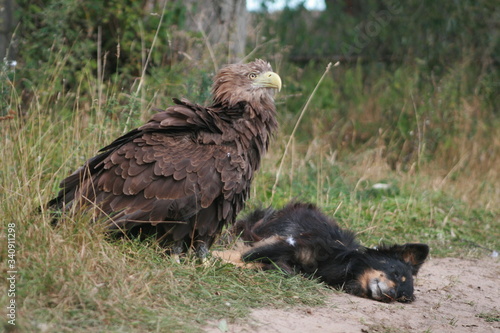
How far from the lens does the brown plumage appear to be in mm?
4387

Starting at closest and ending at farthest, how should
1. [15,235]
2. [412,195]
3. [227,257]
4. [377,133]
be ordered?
[15,235] < [227,257] < [412,195] < [377,133]

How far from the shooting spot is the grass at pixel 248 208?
348 centimetres

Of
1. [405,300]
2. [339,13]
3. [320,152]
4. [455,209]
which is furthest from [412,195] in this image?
[339,13]

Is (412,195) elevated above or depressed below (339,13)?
below

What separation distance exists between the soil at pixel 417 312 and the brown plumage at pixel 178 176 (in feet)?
2.88

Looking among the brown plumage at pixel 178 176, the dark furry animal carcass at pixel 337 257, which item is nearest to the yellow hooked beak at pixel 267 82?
the brown plumage at pixel 178 176

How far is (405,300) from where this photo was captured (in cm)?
473

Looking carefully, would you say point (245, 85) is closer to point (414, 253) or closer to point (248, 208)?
point (248, 208)

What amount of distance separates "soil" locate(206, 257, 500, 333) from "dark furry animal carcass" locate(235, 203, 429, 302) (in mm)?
129

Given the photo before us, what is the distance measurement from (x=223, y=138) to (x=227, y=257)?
101cm

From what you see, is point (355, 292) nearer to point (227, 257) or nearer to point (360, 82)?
point (227, 257)

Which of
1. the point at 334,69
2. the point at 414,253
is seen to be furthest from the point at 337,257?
the point at 334,69

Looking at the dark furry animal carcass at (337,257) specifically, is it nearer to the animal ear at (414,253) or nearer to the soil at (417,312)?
the animal ear at (414,253)

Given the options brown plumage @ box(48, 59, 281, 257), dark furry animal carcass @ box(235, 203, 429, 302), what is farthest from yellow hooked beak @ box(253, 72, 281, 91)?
dark furry animal carcass @ box(235, 203, 429, 302)
